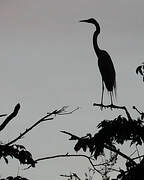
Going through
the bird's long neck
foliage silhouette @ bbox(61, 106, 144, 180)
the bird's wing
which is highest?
the bird's long neck

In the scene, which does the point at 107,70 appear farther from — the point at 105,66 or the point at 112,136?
the point at 112,136

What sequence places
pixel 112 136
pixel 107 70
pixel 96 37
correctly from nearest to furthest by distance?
pixel 112 136 < pixel 107 70 < pixel 96 37

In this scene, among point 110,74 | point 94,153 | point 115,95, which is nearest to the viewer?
point 94,153

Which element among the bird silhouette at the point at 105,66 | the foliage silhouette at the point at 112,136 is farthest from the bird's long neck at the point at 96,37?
the foliage silhouette at the point at 112,136

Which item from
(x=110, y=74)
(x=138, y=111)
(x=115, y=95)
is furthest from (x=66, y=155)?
(x=110, y=74)

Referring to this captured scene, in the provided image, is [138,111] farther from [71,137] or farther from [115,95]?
[115,95]

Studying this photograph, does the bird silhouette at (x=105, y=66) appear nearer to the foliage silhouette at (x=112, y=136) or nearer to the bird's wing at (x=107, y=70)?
the bird's wing at (x=107, y=70)

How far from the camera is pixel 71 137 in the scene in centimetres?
642

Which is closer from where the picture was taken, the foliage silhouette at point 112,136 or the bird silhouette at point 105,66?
the foliage silhouette at point 112,136

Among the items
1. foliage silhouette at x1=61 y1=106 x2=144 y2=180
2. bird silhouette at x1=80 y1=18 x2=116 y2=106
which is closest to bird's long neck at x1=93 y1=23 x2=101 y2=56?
bird silhouette at x1=80 y1=18 x2=116 y2=106

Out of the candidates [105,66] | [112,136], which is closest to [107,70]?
[105,66]

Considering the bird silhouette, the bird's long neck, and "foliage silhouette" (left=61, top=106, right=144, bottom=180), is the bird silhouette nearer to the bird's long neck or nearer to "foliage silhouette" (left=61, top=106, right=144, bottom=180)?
the bird's long neck

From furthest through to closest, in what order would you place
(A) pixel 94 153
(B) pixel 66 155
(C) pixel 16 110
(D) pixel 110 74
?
(D) pixel 110 74 → (B) pixel 66 155 → (C) pixel 16 110 → (A) pixel 94 153

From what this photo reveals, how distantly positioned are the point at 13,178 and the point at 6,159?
28 cm
